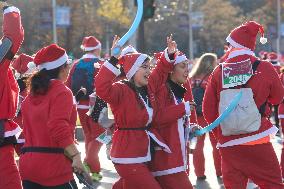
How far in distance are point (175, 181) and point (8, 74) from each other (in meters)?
1.71

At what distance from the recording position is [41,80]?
486 cm

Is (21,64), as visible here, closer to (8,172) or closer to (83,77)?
(83,77)

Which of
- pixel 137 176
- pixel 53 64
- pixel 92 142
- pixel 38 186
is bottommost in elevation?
pixel 92 142

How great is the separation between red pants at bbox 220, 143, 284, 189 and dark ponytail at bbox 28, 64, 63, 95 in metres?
2.05

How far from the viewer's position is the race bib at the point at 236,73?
19.8 ft

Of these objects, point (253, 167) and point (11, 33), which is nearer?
point (11, 33)

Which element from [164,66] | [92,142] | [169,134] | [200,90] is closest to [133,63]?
[164,66]

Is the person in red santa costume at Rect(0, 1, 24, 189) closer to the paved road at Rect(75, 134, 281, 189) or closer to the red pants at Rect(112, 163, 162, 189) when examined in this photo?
the red pants at Rect(112, 163, 162, 189)

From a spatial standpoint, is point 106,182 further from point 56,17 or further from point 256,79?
point 56,17

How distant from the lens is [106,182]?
896 cm

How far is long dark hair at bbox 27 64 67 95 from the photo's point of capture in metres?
4.82

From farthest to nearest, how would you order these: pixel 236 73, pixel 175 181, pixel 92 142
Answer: pixel 92 142
pixel 236 73
pixel 175 181

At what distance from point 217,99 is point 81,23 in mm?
37649

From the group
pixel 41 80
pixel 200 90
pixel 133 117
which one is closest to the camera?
pixel 41 80
